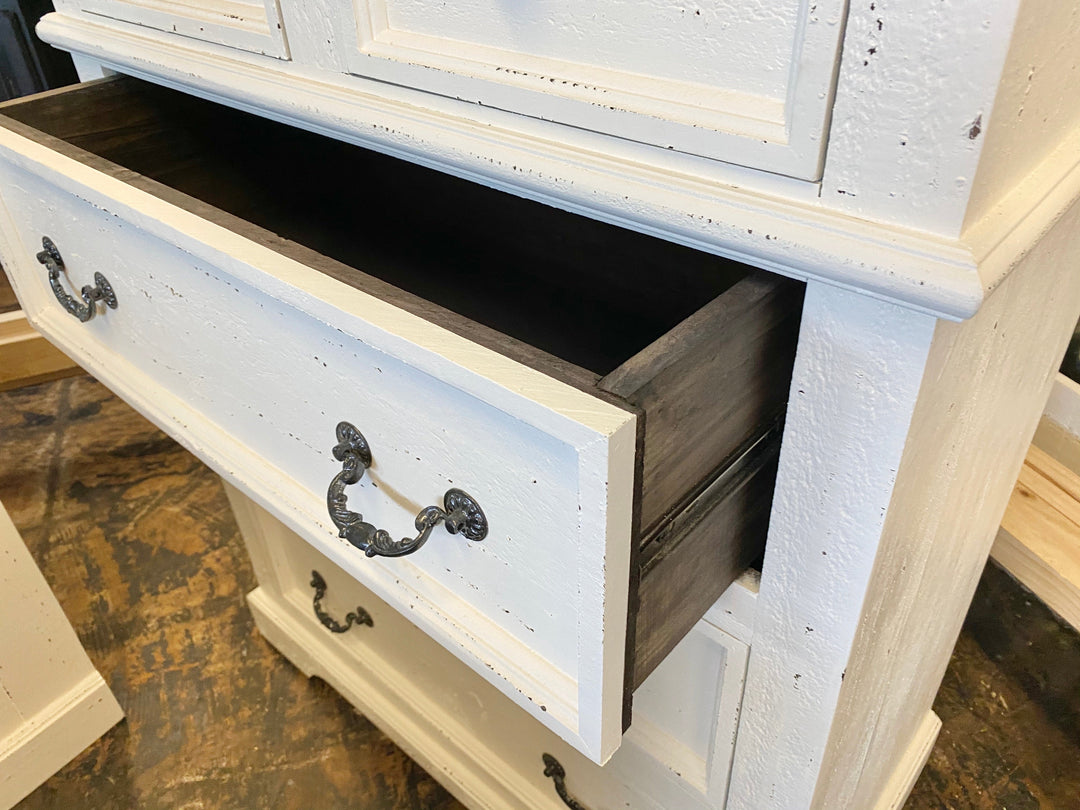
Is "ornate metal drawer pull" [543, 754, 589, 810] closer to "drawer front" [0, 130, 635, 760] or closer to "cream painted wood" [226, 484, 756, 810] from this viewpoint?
"cream painted wood" [226, 484, 756, 810]

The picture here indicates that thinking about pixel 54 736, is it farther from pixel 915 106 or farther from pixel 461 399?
pixel 915 106

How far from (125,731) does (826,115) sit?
110cm

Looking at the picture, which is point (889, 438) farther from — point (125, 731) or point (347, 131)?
point (125, 731)

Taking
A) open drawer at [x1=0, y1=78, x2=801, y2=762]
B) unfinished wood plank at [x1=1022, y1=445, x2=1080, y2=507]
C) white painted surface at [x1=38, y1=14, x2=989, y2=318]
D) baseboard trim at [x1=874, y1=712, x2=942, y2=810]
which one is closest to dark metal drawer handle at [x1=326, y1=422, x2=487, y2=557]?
open drawer at [x1=0, y1=78, x2=801, y2=762]

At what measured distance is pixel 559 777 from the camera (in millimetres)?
787

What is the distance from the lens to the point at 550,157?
0.40 meters

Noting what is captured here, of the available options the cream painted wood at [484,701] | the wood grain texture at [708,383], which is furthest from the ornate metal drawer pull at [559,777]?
the wood grain texture at [708,383]

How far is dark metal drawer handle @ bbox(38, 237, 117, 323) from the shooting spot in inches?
22.9

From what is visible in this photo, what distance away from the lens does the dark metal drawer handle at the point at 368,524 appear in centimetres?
38

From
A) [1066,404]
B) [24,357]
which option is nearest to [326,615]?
[1066,404]

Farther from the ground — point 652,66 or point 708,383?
point 652,66

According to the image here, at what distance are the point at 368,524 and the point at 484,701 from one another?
0.49m

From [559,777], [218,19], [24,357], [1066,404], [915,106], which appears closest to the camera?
[915,106]

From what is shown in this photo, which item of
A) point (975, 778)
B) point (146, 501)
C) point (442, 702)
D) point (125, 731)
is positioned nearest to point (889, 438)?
point (442, 702)
